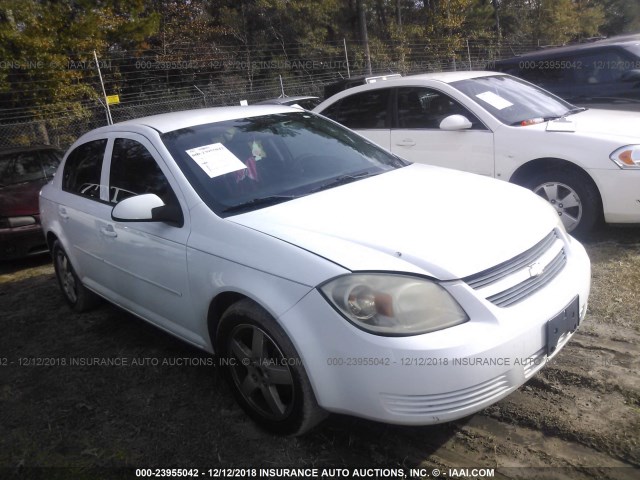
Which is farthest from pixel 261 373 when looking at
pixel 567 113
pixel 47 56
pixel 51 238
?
pixel 47 56

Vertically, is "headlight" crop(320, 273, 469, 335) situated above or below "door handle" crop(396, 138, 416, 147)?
below

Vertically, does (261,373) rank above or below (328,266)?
below

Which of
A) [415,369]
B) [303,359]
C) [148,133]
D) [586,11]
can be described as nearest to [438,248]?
[415,369]

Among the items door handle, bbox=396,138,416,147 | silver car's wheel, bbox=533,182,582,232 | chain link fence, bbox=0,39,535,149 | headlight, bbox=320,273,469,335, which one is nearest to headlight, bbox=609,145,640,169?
silver car's wheel, bbox=533,182,582,232

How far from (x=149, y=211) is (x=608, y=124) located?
4087 millimetres

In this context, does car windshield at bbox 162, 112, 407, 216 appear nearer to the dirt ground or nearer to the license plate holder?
the dirt ground

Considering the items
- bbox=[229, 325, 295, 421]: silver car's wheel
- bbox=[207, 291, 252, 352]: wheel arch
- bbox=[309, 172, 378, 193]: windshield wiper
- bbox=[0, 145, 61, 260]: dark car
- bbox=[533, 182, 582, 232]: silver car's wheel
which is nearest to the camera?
bbox=[229, 325, 295, 421]: silver car's wheel

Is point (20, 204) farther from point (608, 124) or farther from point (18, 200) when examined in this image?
point (608, 124)

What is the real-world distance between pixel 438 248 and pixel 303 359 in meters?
0.74

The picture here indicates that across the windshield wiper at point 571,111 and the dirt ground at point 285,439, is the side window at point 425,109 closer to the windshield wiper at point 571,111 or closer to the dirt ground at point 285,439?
the windshield wiper at point 571,111

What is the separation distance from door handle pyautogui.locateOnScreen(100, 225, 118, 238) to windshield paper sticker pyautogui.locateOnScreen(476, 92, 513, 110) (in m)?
3.67

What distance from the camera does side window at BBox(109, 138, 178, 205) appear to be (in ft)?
10.9

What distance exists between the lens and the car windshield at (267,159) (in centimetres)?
312

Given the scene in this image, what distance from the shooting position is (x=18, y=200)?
21.4 ft
